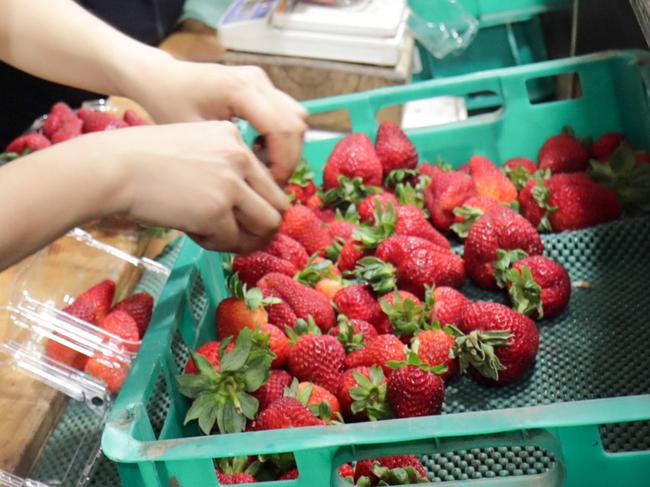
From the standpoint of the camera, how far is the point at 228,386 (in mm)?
1039

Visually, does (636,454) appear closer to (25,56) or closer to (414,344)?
(414,344)

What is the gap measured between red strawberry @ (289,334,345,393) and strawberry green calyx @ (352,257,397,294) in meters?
0.12

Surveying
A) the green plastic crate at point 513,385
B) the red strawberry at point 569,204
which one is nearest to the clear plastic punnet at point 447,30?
the green plastic crate at point 513,385

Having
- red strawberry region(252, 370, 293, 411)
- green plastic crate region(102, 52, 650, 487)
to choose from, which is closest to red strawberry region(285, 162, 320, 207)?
green plastic crate region(102, 52, 650, 487)

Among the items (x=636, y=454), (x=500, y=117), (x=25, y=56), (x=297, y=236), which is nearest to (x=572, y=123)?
(x=500, y=117)

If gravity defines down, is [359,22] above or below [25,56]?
below

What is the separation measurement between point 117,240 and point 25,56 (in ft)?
1.39

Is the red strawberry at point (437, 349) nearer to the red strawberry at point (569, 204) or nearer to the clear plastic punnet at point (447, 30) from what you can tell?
the red strawberry at point (569, 204)

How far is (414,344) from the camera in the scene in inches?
42.2

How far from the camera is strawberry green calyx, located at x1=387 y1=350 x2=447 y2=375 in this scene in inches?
40.2

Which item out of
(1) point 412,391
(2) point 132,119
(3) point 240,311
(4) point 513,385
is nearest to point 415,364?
(1) point 412,391

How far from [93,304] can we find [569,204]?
732 mm

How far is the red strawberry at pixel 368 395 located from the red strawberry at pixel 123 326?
349 millimetres

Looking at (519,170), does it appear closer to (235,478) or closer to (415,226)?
(415,226)
